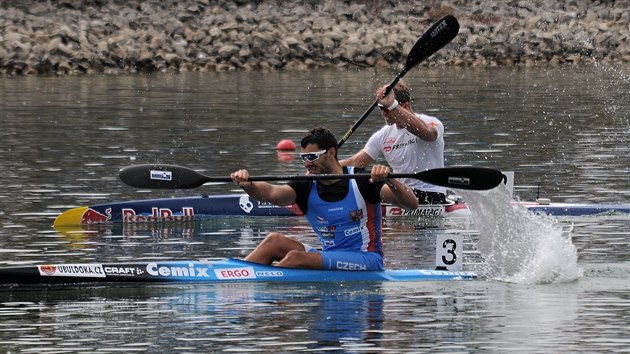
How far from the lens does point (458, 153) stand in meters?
28.7

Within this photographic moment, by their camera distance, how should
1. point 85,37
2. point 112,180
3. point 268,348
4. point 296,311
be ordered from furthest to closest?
point 85,37
point 112,180
point 296,311
point 268,348

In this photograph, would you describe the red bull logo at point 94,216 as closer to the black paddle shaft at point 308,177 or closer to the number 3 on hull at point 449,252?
the black paddle shaft at point 308,177

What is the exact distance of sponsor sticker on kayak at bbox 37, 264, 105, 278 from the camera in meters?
15.2

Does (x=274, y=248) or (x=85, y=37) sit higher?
(x=85, y=37)

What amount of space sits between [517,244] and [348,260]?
2.28 m

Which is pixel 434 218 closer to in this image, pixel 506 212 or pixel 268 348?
pixel 506 212

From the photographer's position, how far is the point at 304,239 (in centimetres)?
1945

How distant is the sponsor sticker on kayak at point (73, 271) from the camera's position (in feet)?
49.8

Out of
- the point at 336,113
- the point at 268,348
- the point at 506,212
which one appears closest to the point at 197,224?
the point at 506,212

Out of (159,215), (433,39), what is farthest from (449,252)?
(159,215)

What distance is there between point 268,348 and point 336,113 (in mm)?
24719

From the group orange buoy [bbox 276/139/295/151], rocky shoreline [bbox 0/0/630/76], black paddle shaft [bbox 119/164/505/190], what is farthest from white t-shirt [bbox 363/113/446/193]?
rocky shoreline [bbox 0/0/630/76]

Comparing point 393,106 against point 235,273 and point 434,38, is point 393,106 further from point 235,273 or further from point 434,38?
point 235,273

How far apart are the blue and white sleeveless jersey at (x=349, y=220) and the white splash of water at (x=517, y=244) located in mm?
1466
